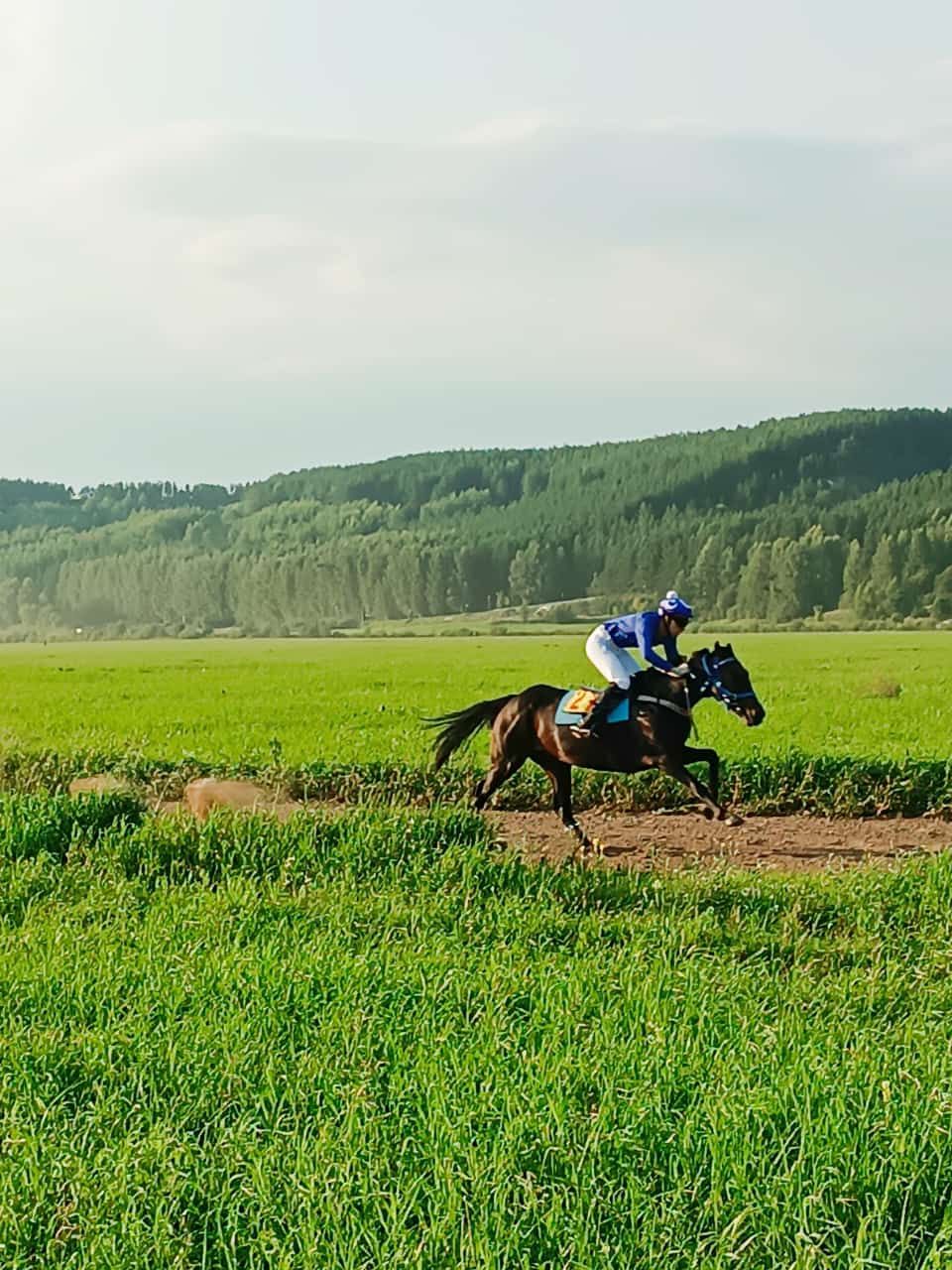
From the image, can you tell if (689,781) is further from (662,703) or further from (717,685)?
(717,685)

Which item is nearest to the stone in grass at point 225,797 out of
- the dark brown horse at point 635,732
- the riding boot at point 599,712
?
the dark brown horse at point 635,732

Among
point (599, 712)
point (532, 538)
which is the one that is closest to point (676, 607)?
point (599, 712)

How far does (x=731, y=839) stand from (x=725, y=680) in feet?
7.52

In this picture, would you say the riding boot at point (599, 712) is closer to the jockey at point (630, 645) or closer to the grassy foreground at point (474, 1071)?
the jockey at point (630, 645)

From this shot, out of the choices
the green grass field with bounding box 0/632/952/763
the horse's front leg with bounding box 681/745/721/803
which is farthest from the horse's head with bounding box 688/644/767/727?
the green grass field with bounding box 0/632/952/763

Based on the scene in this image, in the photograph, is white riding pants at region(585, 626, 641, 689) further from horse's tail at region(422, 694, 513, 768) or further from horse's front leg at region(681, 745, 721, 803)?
horse's tail at region(422, 694, 513, 768)

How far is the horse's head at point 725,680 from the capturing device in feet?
36.7

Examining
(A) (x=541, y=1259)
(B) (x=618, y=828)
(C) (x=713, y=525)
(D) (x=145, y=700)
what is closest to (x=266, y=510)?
(C) (x=713, y=525)

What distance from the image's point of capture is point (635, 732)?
11.7 m

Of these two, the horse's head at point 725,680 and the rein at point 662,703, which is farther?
the rein at point 662,703

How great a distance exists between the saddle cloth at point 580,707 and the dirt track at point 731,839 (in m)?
1.19

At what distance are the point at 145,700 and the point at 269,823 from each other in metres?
14.5

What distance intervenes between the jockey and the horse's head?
32 centimetres

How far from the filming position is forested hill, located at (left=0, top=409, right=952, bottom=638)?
221 ft
